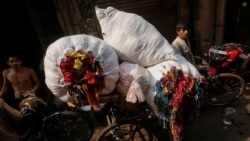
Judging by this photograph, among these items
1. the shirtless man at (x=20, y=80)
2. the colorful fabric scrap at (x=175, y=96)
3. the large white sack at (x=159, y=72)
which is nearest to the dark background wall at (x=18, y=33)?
the shirtless man at (x=20, y=80)

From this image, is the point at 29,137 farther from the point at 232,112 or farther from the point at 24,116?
the point at 232,112

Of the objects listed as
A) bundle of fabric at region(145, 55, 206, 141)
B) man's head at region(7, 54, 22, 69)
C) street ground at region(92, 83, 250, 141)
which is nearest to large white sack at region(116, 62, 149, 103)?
bundle of fabric at region(145, 55, 206, 141)

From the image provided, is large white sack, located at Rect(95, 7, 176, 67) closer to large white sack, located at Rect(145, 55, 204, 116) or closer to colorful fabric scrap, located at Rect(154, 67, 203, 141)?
large white sack, located at Rect(145, 55, 204, 116)

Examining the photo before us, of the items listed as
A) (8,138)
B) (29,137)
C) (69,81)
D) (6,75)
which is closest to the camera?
(69,81)

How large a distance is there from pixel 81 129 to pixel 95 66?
5.87 feet

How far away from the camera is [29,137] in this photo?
388 cm

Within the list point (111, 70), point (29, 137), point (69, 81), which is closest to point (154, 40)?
point (111, 70)

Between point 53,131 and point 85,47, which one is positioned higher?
point 85,47

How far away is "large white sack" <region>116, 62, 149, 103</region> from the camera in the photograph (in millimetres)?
2820

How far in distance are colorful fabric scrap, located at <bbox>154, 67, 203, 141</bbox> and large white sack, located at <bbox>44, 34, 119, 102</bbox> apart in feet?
2.10

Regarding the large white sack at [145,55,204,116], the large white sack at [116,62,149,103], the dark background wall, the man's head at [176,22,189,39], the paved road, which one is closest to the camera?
the large white sack at [116,62,149,103]

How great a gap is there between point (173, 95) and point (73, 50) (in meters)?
1.39

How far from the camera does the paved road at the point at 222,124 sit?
3.71m

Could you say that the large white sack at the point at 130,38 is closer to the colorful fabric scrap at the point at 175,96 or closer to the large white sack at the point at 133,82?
the large white sack at the point at 133,82
